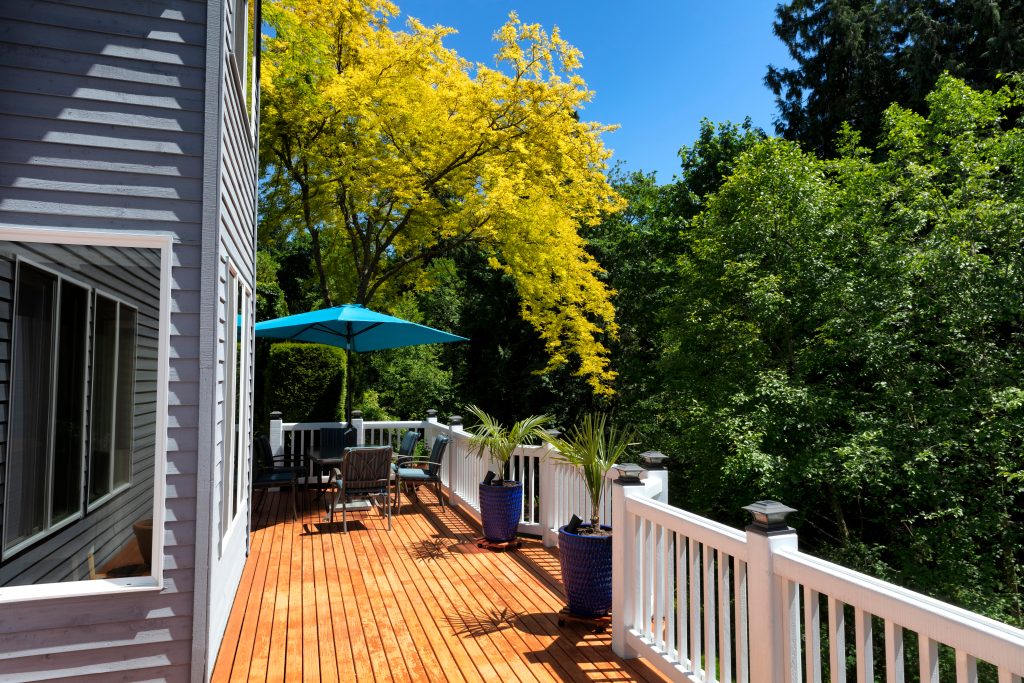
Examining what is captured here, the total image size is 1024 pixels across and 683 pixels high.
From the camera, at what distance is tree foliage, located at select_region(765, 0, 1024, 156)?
14328 mm

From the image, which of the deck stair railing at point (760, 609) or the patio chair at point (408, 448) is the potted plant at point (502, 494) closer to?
the deck stair railing at point (760, 609)

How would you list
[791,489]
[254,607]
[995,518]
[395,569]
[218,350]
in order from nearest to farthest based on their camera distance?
1. [218,350]
2. [254,607]
3. [395,569]
4. [995,518]
5. [791,489]

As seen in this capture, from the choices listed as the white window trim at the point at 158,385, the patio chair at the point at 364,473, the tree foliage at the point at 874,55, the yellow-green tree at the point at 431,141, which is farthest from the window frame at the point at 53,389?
the tree foliage at the point at 874,55

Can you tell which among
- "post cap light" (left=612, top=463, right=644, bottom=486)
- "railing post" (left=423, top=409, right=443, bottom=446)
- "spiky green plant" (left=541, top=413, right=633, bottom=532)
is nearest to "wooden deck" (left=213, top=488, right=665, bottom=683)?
"spiky green plant" (left=541, top=413, right=633, bottom=532)

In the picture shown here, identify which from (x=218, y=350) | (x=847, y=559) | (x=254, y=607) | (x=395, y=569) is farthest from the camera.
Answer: (x=847, y=559)

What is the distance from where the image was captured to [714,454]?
11.5 metres

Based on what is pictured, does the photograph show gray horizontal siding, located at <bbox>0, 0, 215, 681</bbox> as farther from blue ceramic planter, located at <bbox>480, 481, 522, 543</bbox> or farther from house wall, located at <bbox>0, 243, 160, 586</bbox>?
blue ceramic planter, located at <bbox>480, 481, 522, 543</bbox>

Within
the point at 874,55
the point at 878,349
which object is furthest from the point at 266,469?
the point at 874,55

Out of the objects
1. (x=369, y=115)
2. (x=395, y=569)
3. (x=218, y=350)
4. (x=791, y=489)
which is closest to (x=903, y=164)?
(x=791, y=489)

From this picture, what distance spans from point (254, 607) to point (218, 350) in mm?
1912

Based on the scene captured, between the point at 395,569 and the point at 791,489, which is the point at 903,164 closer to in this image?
the point at 791,489

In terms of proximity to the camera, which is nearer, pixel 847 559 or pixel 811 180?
pixel 847 559

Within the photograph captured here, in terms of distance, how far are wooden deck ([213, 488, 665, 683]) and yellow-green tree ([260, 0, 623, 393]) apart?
21.4 feet

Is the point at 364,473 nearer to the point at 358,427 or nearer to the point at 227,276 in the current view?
the point at 358,427
